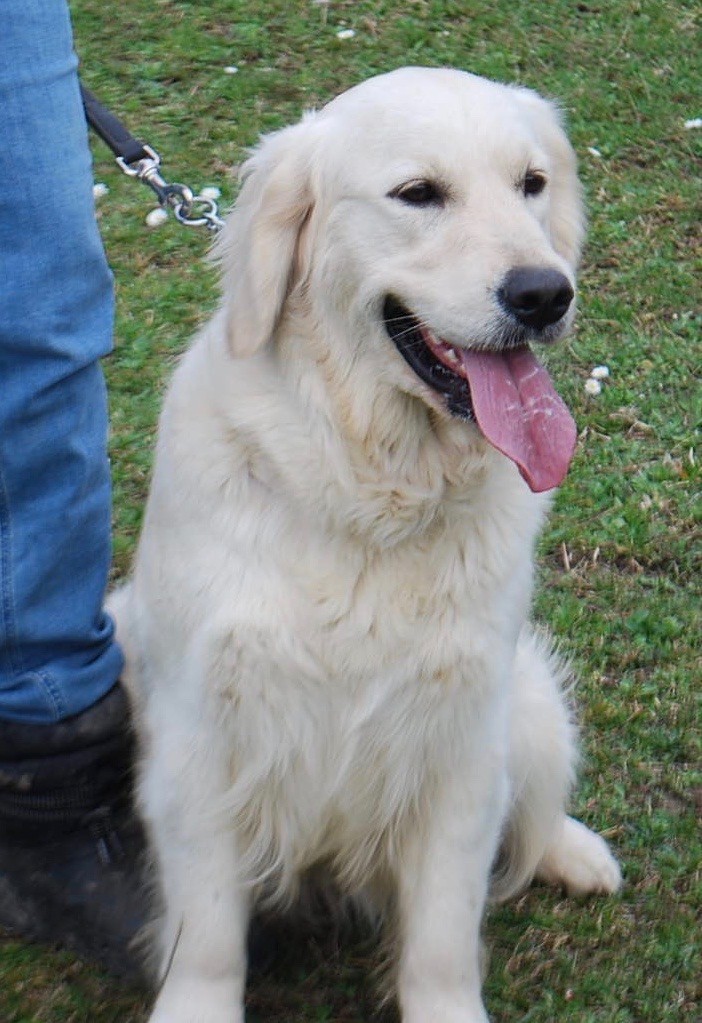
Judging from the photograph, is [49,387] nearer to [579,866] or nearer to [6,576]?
[6,576]

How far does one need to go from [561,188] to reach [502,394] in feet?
1.93

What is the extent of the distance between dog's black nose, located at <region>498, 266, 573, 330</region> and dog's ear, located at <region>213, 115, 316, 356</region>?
42 cm

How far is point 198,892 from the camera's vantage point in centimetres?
258

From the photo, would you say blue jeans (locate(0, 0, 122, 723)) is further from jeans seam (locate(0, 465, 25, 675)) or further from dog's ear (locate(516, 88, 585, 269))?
dog's ear (locate(516, 88, 585, 269))

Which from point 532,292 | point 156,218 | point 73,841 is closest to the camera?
point 532,292

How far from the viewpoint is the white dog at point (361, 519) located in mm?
2344

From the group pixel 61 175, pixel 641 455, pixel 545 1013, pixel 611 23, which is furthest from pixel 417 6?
pixel 545 1013

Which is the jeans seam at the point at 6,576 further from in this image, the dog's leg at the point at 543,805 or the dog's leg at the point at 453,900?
the dog's leg at the point at 543,805

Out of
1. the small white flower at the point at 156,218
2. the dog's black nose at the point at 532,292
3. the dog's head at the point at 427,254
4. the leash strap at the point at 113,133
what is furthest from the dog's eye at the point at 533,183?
the small white flower at the point at 156,218

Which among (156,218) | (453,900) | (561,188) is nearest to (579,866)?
(453,900)

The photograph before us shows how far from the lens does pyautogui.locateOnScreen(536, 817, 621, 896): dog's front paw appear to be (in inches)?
117

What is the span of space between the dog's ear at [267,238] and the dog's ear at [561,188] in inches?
18.1

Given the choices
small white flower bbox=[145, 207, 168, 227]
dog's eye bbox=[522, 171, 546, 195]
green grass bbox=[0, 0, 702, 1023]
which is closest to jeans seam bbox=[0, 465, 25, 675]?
green grass bbox=[0, 0, 702, 1023]

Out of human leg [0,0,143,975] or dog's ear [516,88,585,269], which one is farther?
dog's ear [516,88,585,269]
